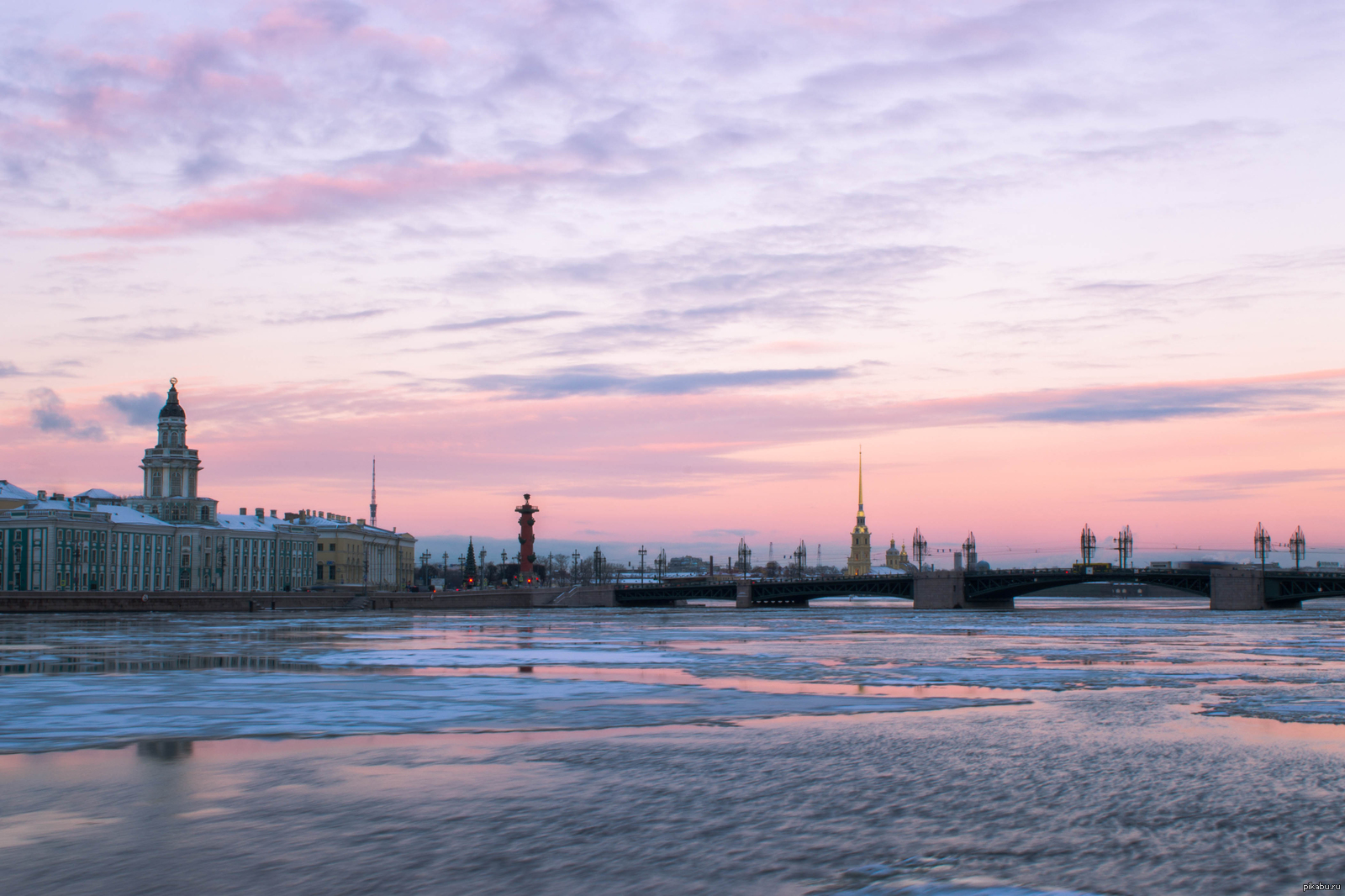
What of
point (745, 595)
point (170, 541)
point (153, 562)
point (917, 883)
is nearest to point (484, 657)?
point (917, 883)

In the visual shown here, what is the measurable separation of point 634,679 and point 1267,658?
65.1 feet

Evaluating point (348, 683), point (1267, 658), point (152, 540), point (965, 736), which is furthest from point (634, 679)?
point (152, 540)

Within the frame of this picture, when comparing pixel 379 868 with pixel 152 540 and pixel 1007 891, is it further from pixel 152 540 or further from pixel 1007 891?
pixel 152 540

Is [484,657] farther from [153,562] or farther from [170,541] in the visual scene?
[170,541]

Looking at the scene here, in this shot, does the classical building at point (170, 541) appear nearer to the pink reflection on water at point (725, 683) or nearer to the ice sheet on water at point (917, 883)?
the pink reflection on water at point (725, 683)

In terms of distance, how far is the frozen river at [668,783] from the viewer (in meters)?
8.98

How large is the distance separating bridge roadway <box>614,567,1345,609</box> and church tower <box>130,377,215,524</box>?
57389 mm

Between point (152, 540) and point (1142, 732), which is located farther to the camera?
point (152, 540)

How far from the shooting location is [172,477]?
496ft

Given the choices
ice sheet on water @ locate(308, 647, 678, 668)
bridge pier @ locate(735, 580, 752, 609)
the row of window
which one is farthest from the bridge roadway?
ice sheet on water @ locate(308, 647, 678, 668)

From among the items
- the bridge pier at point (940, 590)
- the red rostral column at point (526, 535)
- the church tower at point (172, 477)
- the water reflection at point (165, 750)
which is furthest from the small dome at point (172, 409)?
the water reflection at point (165, 750)

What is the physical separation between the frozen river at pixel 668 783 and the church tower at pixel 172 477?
127643mm

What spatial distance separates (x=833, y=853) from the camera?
9578 mm

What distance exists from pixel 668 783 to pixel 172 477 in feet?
498
